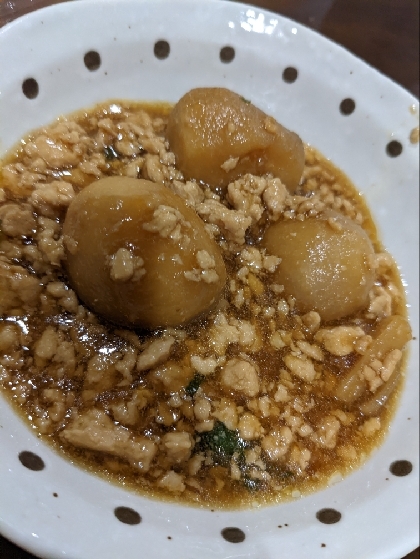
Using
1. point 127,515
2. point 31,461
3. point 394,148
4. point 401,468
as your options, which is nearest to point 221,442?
point 127,515

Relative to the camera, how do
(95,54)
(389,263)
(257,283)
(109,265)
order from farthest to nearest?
(389,263) → (95,54) → (257,283) → (109,265)

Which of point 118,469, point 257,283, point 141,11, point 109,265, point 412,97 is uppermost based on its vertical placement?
point 412,97

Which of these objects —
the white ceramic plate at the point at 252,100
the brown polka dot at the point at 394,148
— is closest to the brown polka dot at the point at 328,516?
the white ceramic plate at the point at 252,100

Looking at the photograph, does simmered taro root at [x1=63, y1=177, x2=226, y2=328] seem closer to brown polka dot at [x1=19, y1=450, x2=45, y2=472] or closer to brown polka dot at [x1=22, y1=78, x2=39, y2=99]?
brown polka dot at [x1=19, y1=450, x2=45, y2=472]

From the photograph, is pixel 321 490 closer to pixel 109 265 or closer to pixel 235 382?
pixel 235 382

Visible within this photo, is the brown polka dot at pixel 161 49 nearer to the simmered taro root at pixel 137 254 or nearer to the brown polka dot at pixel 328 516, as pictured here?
the simmered taro root at pixel 137 254

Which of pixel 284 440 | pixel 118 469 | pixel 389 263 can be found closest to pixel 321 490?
pixel 284 440

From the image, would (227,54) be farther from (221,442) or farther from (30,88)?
(221,442)
